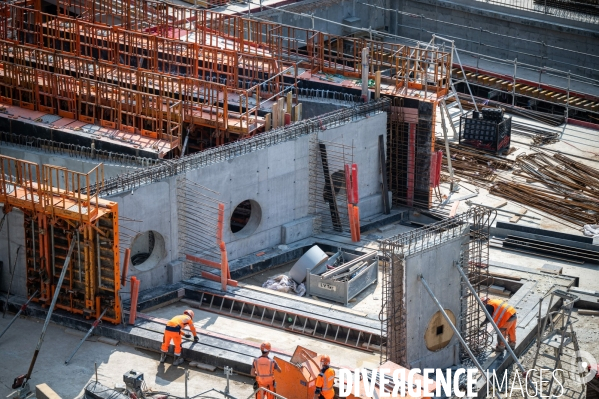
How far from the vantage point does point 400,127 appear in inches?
1551

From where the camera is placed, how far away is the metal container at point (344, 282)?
109 ft

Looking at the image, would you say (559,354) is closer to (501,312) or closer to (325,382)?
(501,312)

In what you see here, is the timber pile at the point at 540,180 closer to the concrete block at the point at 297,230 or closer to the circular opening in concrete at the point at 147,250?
the concrete block at the point at 297,230

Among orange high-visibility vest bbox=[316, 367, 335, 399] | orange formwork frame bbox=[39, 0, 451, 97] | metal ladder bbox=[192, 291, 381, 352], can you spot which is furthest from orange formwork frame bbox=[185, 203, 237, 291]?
orange formwork frame bbox=[39, 0, 451, 97]

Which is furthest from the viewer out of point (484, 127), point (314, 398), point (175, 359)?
point (484, 127)

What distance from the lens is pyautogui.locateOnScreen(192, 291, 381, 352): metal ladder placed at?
101 ft

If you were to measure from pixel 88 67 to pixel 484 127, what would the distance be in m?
13.0


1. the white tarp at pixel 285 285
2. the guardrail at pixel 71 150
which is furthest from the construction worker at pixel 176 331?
the guardrail at pixel 71 150

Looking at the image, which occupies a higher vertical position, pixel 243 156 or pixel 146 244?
pixel 243 156

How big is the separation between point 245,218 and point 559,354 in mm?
11248

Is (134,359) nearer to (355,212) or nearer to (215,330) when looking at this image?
(215,330)

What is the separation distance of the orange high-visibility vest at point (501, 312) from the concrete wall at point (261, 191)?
798 cm

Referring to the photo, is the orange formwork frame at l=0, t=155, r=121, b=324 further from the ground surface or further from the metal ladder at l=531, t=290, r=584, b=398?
the metal ladder at l=531, t=290, r=584, b=398

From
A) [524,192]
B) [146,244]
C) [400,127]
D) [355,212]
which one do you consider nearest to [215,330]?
[146,244]
